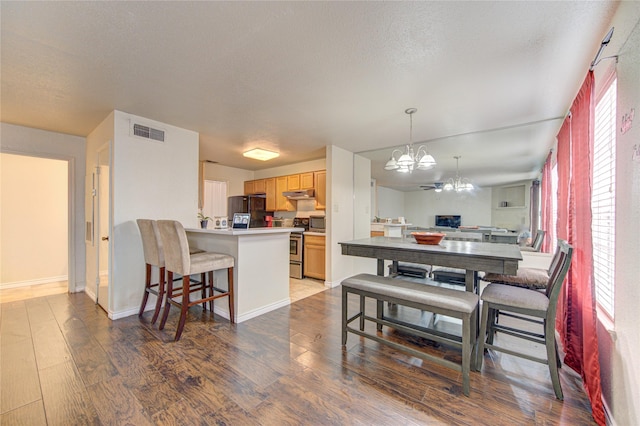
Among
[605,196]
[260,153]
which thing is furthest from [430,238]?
[260,153]

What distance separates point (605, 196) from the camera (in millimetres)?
1708

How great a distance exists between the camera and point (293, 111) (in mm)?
2898

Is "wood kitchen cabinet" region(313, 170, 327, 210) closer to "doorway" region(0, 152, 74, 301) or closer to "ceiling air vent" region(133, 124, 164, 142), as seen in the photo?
"ceiling air vent" region(133, 124, 164, 142)

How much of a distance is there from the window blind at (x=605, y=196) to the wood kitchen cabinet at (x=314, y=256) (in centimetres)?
338

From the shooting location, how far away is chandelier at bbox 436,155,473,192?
3.79 meters

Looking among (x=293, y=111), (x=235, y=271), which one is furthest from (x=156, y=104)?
(x=235, y=271)

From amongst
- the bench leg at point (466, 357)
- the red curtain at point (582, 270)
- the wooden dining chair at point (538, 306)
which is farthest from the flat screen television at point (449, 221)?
the bench leg at point (466, 357)

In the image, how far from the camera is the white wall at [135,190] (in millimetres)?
2893

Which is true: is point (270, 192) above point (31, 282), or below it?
above

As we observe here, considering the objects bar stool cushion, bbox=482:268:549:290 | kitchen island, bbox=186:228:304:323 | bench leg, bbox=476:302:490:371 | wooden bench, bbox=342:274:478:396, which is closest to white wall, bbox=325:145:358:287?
kitchen island, bbox=186:228:304:323

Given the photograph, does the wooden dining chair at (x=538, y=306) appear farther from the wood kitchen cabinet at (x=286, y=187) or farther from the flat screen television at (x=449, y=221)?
the wood kitchen cabinet at (x=286, y=187)

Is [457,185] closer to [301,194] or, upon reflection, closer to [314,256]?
[314,256]

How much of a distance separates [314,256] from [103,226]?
3.09 metres

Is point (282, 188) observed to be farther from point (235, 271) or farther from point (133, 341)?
point (133, 341)
